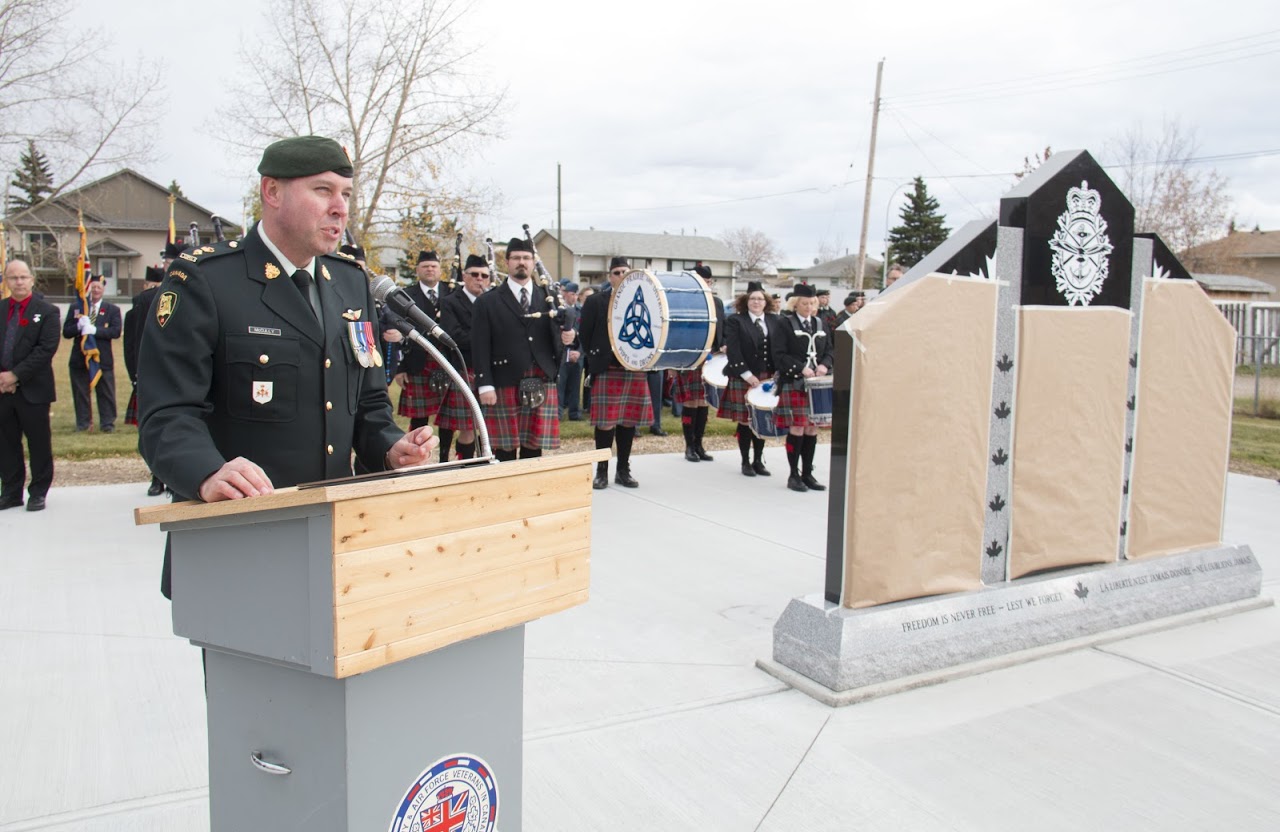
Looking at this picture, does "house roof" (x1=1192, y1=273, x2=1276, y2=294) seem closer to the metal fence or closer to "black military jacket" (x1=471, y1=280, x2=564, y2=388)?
the metal fence

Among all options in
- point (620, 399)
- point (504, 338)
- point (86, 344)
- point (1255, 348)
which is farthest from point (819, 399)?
point (1255, 348)

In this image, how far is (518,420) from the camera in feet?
22.1

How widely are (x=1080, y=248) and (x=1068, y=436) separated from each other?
819 mm

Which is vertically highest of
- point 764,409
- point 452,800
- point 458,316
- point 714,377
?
point 458,316

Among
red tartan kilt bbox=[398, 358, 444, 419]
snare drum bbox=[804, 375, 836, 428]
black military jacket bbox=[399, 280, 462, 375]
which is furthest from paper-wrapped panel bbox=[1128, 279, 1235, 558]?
red tartan kilt bbox=[398, 358, 444, 419]

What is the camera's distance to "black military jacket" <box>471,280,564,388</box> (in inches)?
255

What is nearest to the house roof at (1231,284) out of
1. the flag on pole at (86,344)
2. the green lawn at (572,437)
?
the green lawn at (572,437)

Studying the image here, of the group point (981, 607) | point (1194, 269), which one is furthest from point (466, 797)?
point (1194, 269)

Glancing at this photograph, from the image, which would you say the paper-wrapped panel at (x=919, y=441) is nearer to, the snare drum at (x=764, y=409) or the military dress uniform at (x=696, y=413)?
the snare drum at (x=764, y=409)

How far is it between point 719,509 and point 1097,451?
2836mm

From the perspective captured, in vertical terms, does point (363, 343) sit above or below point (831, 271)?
below

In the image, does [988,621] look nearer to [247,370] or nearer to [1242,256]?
[247,370]

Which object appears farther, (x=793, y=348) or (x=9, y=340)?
(x=793, y=348)

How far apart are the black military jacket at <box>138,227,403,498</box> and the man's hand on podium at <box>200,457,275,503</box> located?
7 cm
